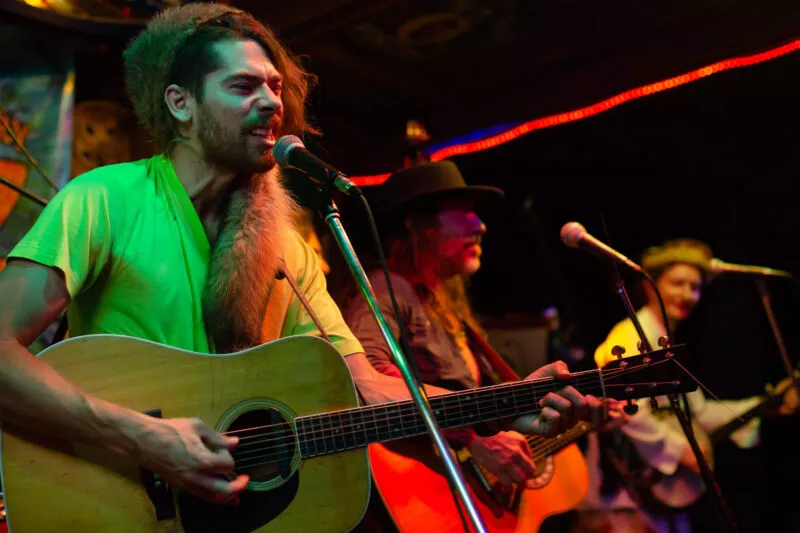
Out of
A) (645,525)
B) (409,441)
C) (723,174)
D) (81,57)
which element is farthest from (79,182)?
(723,174)

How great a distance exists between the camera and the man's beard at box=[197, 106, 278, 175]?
2338 millimetres

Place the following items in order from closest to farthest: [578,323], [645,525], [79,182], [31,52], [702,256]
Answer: [79,182] → [31,52] → [645,525] → [702,256] → [578,323]

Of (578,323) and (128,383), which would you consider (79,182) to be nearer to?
(128,383)

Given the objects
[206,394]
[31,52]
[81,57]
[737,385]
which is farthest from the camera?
[737,385]

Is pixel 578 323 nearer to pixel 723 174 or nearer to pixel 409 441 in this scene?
pixel 723 174

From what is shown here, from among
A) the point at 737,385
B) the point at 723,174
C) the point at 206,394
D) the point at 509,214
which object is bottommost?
the point at 737,385

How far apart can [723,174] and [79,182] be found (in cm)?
592

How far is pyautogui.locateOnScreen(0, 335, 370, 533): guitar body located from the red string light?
4.10 m

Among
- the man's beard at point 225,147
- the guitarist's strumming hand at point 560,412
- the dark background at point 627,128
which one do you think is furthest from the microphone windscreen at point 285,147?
the dark background at point 627,128

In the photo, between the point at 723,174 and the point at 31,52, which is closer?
the point at 31,52

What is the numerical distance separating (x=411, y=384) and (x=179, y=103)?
53.0 inches

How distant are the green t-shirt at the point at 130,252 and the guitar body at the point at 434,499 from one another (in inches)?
32.6

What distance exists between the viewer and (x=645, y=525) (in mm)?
5156

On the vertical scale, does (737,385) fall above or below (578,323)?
below
